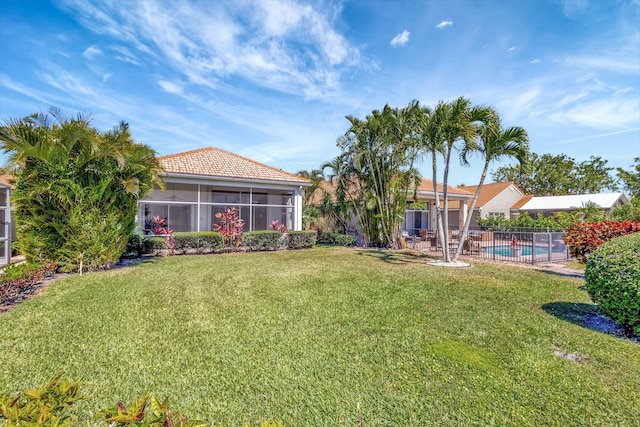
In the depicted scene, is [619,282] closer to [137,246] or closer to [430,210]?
[137,246]

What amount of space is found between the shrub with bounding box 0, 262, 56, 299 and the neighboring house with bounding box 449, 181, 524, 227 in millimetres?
31362

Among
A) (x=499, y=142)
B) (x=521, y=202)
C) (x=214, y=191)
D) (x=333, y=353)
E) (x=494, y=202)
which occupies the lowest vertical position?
(x=333, y=353)

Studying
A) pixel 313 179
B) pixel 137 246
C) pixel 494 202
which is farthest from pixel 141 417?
pixel 494 202

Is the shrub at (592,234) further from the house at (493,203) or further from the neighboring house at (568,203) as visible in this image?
the neighboring house at (568,203)

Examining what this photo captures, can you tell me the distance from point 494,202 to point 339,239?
2283 centimetres

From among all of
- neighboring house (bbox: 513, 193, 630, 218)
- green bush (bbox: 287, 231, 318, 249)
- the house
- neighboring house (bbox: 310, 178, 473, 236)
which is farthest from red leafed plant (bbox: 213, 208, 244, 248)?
neighboring house (bbox: 513, 193, 630, 218)

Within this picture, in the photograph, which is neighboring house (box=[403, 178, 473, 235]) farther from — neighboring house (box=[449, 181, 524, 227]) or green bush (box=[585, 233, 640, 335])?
green bush (box=[585, 233, 640, 335])

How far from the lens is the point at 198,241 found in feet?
47.4

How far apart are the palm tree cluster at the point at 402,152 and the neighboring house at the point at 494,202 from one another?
17.1 m

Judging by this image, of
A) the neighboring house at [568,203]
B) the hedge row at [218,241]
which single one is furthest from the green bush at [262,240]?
the neighboring house at [568,203]

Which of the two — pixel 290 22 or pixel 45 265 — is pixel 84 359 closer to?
pixel 45 265

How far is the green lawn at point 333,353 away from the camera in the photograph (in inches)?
127

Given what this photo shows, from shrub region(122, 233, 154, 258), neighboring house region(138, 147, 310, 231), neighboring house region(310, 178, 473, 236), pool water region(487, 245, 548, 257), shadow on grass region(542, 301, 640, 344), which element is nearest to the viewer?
shadow on grass region(542, 301, 640, 344)

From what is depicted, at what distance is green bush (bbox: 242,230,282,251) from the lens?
615 inches
